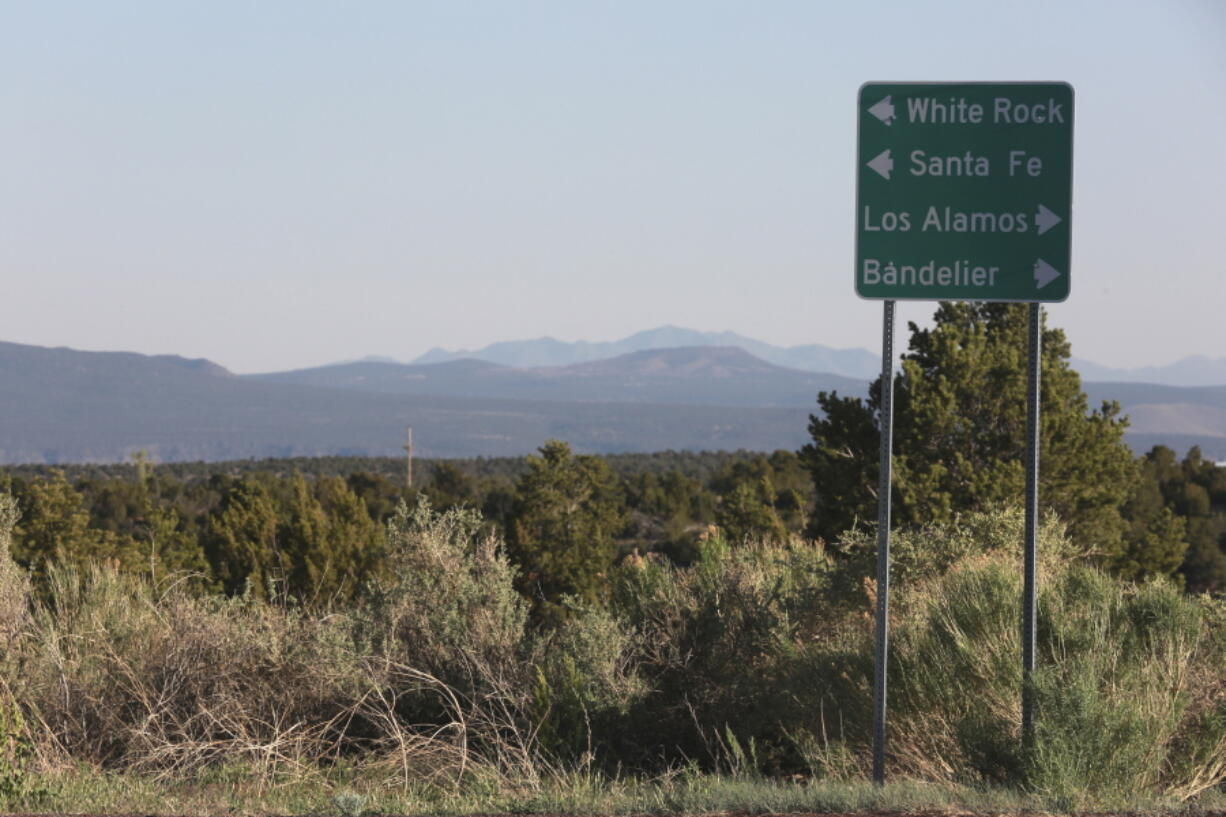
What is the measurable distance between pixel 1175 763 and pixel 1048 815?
1.74 meters

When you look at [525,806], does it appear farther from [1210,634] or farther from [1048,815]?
[1210,634]

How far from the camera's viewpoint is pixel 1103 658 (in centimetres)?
700

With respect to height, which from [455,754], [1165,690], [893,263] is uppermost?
[893,263]

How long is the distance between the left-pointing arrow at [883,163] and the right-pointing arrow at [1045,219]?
763mm

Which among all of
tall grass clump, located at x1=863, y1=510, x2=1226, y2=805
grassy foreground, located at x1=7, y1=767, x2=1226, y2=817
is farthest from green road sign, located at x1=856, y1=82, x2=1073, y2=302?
grassy foreground, located at x1=7, y1=767, x2=1226, y2=817

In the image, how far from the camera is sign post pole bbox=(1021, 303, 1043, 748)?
6.38 m

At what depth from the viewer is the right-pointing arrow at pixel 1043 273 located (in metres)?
6.69

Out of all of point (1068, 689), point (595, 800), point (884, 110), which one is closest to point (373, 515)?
point (884, 110)

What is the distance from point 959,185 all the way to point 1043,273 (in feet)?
→ 1.96

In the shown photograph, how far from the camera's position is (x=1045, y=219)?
6.73 meters

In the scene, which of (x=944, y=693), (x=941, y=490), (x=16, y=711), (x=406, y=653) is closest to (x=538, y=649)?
(x=406, y=653)

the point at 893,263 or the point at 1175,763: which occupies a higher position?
the point at 893,263

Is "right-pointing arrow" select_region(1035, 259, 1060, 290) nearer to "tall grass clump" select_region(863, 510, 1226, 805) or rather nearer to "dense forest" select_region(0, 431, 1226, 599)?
"tall grass clump" select_region(863, 510, 1226, 805)

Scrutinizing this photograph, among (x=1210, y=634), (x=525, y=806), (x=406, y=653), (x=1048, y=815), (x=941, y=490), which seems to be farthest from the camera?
(x=941, y=490)
